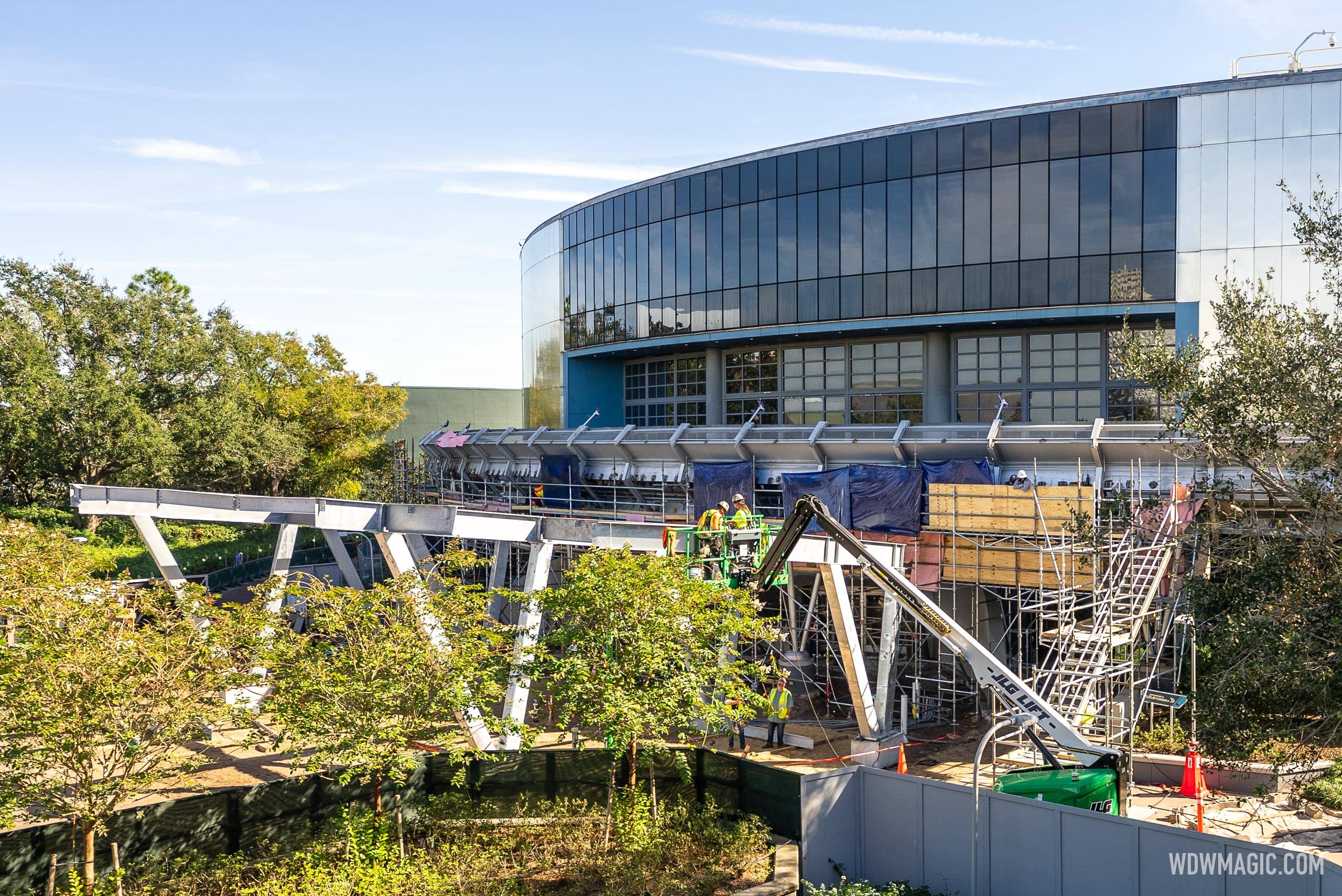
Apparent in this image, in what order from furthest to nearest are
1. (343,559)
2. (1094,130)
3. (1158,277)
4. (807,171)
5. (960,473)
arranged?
(807,171)
(1094,130)
(1158,277)
(343,559)
(960,473)

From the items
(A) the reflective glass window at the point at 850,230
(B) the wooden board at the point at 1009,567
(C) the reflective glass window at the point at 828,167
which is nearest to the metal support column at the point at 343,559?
(B) the wooden board at the point at 1009,567

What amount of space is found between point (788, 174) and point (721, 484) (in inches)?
498

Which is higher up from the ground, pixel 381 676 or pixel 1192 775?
pixel 381 676

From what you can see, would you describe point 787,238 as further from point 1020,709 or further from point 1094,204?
point 1020,709

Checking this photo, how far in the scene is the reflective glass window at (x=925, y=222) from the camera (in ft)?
110

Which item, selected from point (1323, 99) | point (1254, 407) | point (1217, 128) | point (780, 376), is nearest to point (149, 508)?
point (1254, 407)

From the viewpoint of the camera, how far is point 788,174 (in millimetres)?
36938

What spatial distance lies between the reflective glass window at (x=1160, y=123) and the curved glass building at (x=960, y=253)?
0.05 m

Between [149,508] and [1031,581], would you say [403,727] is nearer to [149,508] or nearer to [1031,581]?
[149,508]

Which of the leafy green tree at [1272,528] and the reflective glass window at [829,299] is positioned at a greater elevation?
the reflective glass window at [829,299]

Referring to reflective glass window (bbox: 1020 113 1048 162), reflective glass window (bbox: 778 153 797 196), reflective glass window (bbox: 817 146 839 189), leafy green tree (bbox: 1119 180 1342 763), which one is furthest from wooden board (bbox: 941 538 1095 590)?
reflective glass window (bbox: 778 153 797 196)

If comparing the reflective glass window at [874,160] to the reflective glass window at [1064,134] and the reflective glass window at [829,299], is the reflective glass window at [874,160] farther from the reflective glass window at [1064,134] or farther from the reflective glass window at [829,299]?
the reflective glass window at [1064,134]

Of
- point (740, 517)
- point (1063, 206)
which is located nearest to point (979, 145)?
point (1063, 206)

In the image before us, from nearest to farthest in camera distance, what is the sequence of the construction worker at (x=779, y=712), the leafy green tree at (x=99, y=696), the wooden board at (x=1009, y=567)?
1. the leafy green tree at (x=99, y=696)
2. the construction worker at (x=779, y=712)
3. the wooden board at (x=1009, y=567)
